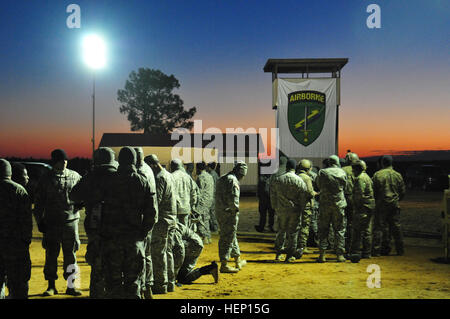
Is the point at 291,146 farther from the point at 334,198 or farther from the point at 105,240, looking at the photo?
the point at 105,240

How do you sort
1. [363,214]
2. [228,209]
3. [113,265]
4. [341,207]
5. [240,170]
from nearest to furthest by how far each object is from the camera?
1. [113,265]
2. [228,209]
3. [240,170]
4. [341,207]
5. [363,214]

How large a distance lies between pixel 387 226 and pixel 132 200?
23.0 ft

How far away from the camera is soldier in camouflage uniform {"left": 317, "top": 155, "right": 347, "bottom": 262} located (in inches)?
337

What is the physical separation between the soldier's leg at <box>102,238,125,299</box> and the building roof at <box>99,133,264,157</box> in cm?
2750

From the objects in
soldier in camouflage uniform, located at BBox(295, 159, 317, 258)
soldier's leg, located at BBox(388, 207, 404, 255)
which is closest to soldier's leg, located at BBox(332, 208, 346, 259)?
soldier in camouflage uniform, located at BBox(295, 159, 317, 258)

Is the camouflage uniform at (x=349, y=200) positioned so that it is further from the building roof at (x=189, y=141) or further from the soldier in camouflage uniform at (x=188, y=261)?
the building roof at (x=189, y=141)

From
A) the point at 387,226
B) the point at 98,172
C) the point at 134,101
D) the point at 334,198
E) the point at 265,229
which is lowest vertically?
the point at 265,229

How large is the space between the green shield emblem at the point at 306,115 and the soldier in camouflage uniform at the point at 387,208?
425 inches

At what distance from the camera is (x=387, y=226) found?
9664mm

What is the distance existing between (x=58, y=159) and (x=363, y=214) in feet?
20.6

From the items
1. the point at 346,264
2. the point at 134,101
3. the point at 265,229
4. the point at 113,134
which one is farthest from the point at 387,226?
the point at 134,101

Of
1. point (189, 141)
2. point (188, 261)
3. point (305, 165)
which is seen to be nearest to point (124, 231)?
point (188, 261)

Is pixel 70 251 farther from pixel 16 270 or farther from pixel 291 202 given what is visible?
pixel 291 202

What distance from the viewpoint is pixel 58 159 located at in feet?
20.3
